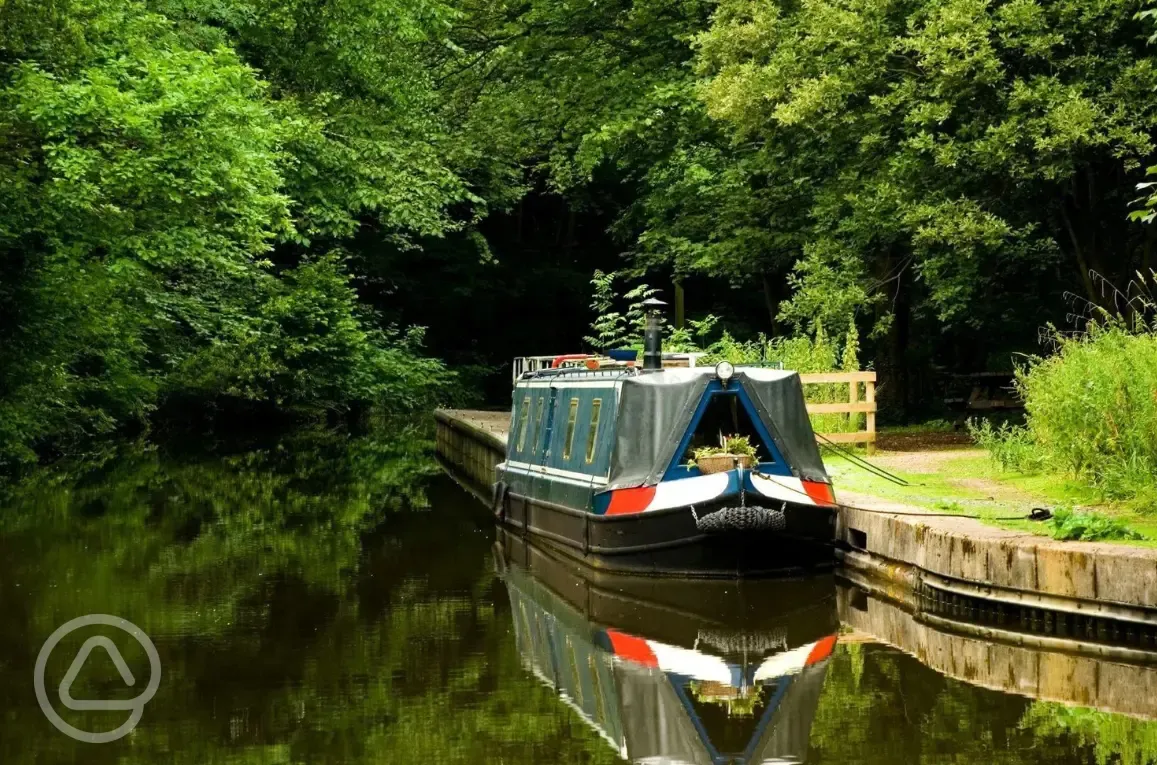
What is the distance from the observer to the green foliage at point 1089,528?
10898 millimetres

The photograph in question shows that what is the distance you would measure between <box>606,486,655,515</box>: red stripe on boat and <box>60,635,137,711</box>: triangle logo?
15.2ft

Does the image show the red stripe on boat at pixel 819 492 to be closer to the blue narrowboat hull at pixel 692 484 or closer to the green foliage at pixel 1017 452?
the blue narrowboat hull at pixel 692 484

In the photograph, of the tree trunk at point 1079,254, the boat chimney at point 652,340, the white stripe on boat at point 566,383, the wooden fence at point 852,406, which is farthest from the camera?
the tree trunk at point 1079,254

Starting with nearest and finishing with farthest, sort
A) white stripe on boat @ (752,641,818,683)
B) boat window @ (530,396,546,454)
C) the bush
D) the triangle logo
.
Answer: the triangle logo, white stripe on boat @ (752,641,818,683), the bush, boat window @ (530,396,546,454)

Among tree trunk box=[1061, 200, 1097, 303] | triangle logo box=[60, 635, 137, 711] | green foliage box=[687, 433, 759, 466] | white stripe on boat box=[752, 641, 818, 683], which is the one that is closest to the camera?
triangle logo box=[60, 635, 137, 711]

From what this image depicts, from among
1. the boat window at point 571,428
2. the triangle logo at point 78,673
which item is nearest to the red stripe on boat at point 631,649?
the triangle logo at point 78,673

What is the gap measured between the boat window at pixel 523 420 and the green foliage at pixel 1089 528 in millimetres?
8356

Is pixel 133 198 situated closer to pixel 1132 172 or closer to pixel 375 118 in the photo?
pixel 375 118

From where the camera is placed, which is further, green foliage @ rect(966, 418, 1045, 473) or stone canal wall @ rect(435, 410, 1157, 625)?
green foliage @ rect(966, 418, 1045, 473)

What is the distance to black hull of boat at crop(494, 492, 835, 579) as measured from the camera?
1348cm

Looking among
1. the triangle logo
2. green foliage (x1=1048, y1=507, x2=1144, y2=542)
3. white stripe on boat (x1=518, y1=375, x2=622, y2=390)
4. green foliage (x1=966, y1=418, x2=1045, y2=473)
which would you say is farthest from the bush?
the triangle logo

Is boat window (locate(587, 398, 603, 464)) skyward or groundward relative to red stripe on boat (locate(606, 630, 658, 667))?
skyward

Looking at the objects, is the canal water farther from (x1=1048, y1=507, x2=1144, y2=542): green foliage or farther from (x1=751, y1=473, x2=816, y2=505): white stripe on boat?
(x1=1048, y1=507, x2=1144, y2=542): green foliage

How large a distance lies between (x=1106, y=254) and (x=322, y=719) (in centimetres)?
1527
